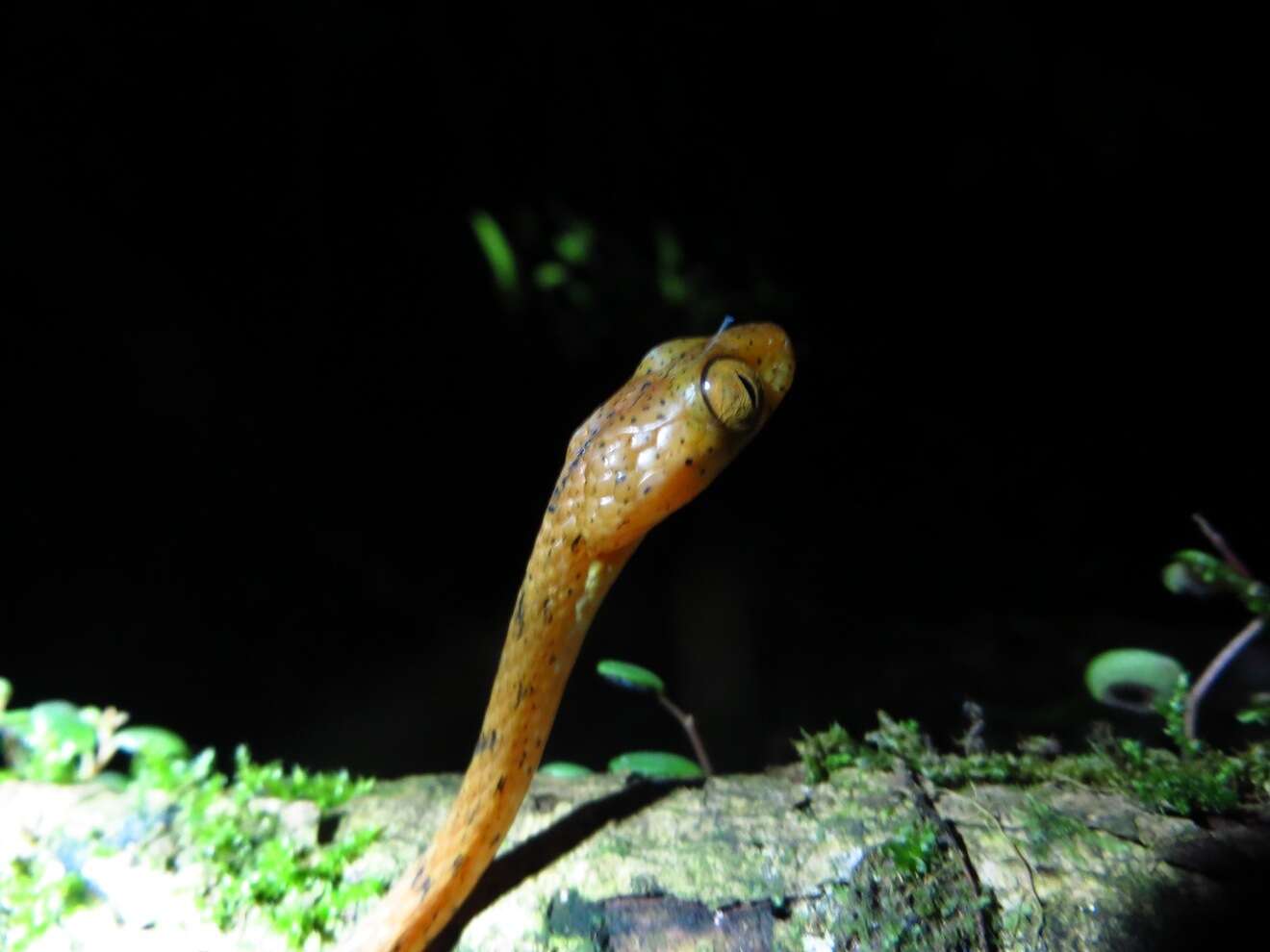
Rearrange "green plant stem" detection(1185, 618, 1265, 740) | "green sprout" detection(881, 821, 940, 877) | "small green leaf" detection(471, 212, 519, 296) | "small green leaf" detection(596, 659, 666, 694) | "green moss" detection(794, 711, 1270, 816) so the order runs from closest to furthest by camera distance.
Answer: "green sprout" detection(881, 821, 940, 877)
"green moss" detection(794, 711, 1270, 816)
"green plant stem" detection(1185, 618, 1265, 740)
"small green leaf" detection(596, 659, 666, 694)
"small green leaf" detection(471, 212, 519, 296)

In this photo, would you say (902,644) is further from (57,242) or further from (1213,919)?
(57,242)

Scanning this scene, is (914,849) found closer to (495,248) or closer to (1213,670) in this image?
(1213,670)

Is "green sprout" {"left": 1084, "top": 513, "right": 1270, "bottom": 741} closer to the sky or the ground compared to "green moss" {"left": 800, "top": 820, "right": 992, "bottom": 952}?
closer to the sky

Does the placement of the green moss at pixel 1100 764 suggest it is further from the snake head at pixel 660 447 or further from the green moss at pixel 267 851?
the green moss at pixel 267 851

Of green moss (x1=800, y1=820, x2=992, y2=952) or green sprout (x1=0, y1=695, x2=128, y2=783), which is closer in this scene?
green moss (x1=800, y1=820, x2=992, y2=952)

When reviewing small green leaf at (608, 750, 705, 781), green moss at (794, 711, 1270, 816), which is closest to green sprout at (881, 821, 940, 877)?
green moss at (794, 711, 1270, 816)

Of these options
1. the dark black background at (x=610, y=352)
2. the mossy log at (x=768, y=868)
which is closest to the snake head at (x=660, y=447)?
the mossy log at (x=768, y=868)

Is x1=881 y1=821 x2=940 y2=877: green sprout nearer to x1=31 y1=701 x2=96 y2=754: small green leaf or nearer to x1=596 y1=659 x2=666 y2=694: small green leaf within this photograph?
x1=596 y1=659 x2=666 y2=694: small green leaf
